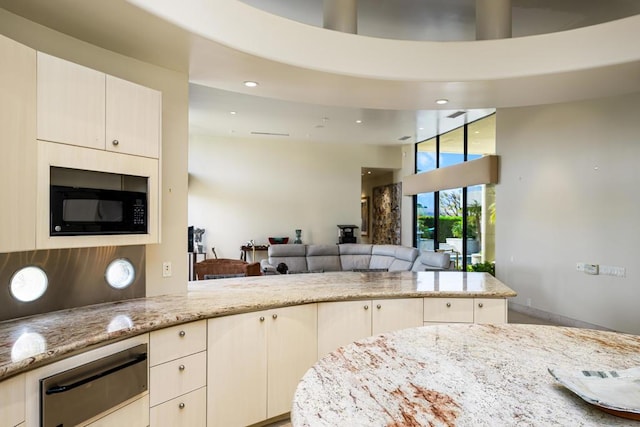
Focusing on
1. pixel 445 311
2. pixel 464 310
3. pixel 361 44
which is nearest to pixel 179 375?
pixel 445 311

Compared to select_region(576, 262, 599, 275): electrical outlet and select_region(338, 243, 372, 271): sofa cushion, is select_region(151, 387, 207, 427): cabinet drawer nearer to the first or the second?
select_region(576, 262, 599, 275): electrical outlet

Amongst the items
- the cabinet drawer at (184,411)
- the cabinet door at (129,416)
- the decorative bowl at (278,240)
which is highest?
the decorative bowl at (278,240)

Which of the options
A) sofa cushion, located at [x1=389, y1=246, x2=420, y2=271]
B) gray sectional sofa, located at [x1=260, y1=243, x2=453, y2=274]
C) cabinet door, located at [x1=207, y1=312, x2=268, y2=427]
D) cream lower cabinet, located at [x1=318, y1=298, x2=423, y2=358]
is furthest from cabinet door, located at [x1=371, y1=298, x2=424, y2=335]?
gray sectional sofa, located at [x1=260, y1=243, x2=453, y2=274]

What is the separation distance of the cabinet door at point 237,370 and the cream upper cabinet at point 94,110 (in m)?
1.17

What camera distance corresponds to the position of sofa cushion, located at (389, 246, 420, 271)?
7457mm

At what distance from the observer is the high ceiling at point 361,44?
2139mm

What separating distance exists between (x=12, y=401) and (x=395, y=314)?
2.29 meters

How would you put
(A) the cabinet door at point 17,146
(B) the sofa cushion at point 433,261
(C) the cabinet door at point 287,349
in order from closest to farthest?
(A) the cabinet door at point 17,146 → (C) the cabinet door at point 287,349 → (B) the sofa cushion at point 433,261

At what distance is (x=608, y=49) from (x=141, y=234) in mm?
3321

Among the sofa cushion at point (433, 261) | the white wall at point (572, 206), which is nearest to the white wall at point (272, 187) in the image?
the sofa cushion at point (433, 261)

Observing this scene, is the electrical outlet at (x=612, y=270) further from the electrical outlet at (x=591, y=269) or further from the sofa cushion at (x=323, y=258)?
the sofa cushion at (x=323, y=258)

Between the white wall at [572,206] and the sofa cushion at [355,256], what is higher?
the white wall at [572,206]

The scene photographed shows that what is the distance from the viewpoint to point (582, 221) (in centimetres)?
529

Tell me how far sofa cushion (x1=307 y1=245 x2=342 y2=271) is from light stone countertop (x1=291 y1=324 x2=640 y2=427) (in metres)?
6.74
